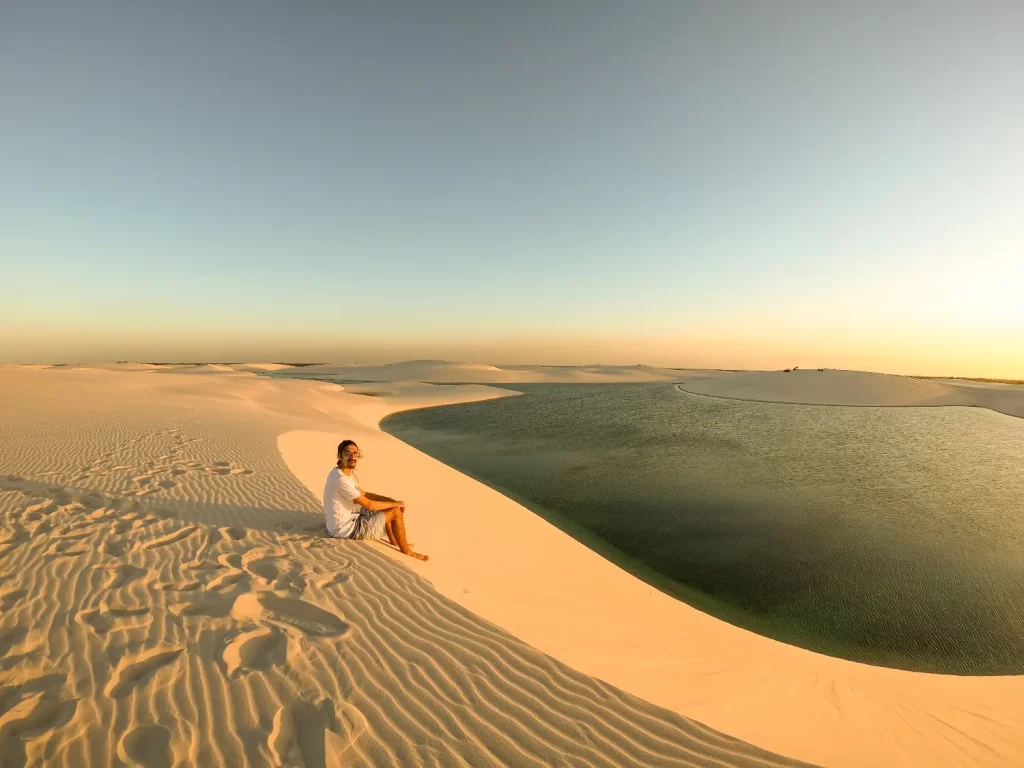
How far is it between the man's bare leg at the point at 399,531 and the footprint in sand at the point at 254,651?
2.27 m

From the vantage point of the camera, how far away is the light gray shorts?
624 centimetres

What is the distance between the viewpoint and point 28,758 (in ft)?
8.38

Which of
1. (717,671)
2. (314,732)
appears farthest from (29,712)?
(717,671)

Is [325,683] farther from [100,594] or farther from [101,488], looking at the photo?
[101,488]

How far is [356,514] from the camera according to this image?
6.35 m

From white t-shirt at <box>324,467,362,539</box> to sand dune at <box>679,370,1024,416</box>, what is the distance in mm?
39609

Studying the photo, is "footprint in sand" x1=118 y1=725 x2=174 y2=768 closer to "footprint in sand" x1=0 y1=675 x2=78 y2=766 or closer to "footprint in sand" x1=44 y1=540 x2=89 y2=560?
"footprint in sand" x1=0 y1=675 x2=78 y2=766

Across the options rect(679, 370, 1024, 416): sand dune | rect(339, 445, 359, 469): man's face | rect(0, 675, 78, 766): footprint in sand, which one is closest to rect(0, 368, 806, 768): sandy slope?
rect(0, 675, 78, 766): footprint in sand

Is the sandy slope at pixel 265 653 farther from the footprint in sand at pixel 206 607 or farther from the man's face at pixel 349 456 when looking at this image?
the man's face at pixel 349 456

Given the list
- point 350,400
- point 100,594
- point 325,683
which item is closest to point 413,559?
point 325,683

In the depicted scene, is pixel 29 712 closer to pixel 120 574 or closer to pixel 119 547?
pixel 120 574

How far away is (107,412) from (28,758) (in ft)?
61.7

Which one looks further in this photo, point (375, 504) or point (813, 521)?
point (813, 521)

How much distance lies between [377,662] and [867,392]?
45.4 m
